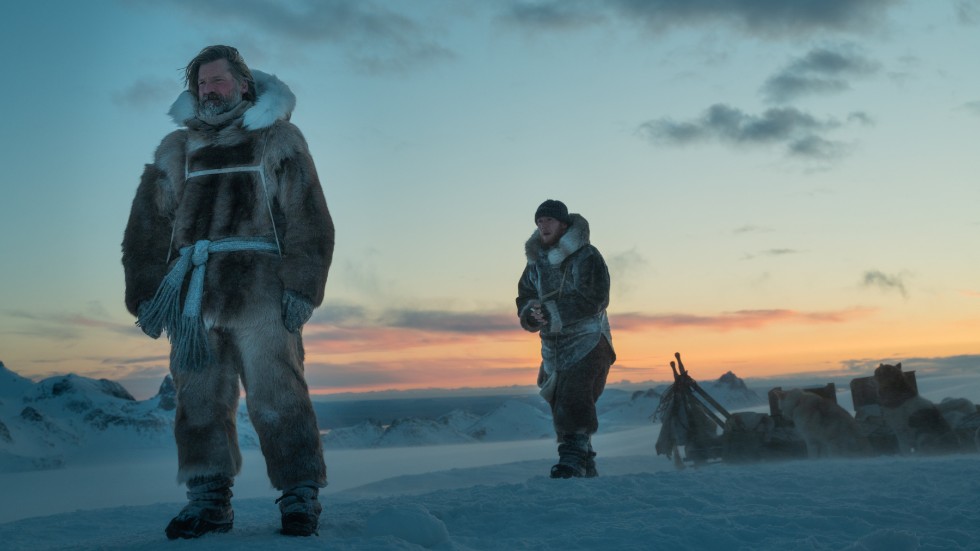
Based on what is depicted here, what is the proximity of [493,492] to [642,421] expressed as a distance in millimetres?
7029

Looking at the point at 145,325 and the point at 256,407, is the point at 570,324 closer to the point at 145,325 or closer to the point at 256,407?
the point at 256,407

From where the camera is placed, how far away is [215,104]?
14.4 feet

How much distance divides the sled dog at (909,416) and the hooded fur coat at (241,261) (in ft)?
18.1

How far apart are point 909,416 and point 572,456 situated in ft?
10.7

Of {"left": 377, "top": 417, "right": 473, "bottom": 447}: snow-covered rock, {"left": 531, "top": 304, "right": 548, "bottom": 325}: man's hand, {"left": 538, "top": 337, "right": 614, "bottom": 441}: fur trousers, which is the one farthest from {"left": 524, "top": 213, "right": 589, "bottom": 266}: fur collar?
{"left": 377, "top": 417, "right": 473, "bottom": 447}: snow-covered rock

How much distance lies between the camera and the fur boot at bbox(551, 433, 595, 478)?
6051 millimetres

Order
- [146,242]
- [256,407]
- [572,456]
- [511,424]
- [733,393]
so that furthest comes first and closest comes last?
[511,424]
[733,393]
[572,456]
[146,242]
[256,407]

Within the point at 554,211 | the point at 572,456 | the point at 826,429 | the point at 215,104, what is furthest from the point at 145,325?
the point at 826,429

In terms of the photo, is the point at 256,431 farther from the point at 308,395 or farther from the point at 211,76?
the point at 211,76

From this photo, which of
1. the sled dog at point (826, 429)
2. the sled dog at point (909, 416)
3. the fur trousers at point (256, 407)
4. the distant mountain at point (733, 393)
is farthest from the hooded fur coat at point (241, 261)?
the distant mountain at point (733, 393)

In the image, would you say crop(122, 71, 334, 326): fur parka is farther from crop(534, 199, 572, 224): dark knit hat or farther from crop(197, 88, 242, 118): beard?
crop(534, 199, 572, 224): dark knit hat

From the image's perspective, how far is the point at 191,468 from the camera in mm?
4020

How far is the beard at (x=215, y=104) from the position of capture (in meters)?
4.39

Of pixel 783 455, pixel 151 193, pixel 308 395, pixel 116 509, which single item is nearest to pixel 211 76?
pixel 151 193
